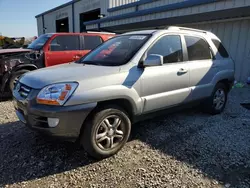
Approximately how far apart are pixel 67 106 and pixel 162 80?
5.34ft

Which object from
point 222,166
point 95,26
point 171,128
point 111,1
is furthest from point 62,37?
point 111,1

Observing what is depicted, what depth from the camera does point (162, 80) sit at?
3451 mm

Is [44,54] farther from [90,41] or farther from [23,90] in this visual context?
[23,90]

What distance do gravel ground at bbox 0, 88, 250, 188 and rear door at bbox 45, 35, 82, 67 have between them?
281cm

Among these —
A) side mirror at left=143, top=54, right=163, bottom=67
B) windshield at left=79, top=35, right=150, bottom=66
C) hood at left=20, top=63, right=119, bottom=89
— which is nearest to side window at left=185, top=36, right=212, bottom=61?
windshield at left=79, top=35, right=150, bottom=66

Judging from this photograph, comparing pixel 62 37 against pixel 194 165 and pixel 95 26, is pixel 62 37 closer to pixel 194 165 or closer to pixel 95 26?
pixel 194 165

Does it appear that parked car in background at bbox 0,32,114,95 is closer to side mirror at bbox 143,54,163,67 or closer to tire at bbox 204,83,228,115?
side mirror at bbox 143,54,163,67

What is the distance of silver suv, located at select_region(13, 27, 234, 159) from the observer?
260 cm

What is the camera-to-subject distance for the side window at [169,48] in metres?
A: 3.49

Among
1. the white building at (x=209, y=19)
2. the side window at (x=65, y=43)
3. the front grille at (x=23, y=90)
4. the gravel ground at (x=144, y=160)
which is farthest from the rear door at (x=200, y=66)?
the side window at (x=65, y=43)

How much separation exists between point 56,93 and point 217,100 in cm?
367

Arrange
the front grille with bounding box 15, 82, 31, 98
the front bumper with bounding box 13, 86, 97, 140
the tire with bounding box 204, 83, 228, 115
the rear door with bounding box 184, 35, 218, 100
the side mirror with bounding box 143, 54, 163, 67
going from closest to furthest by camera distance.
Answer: the front bumper with bounding box 13, 86, 97, 140 < the front grille with bounding box 15, 82, 31, 98 < the side mirror with bounding box 143, 54, 163, 67 < the rear door with bounding box 184, 35, 218, 100 < the tire with bounding box 204, 83, 228, 115

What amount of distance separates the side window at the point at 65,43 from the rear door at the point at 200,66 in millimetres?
4151

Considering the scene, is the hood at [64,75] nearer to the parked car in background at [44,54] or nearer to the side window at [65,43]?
the parked car in background at [44,54]
